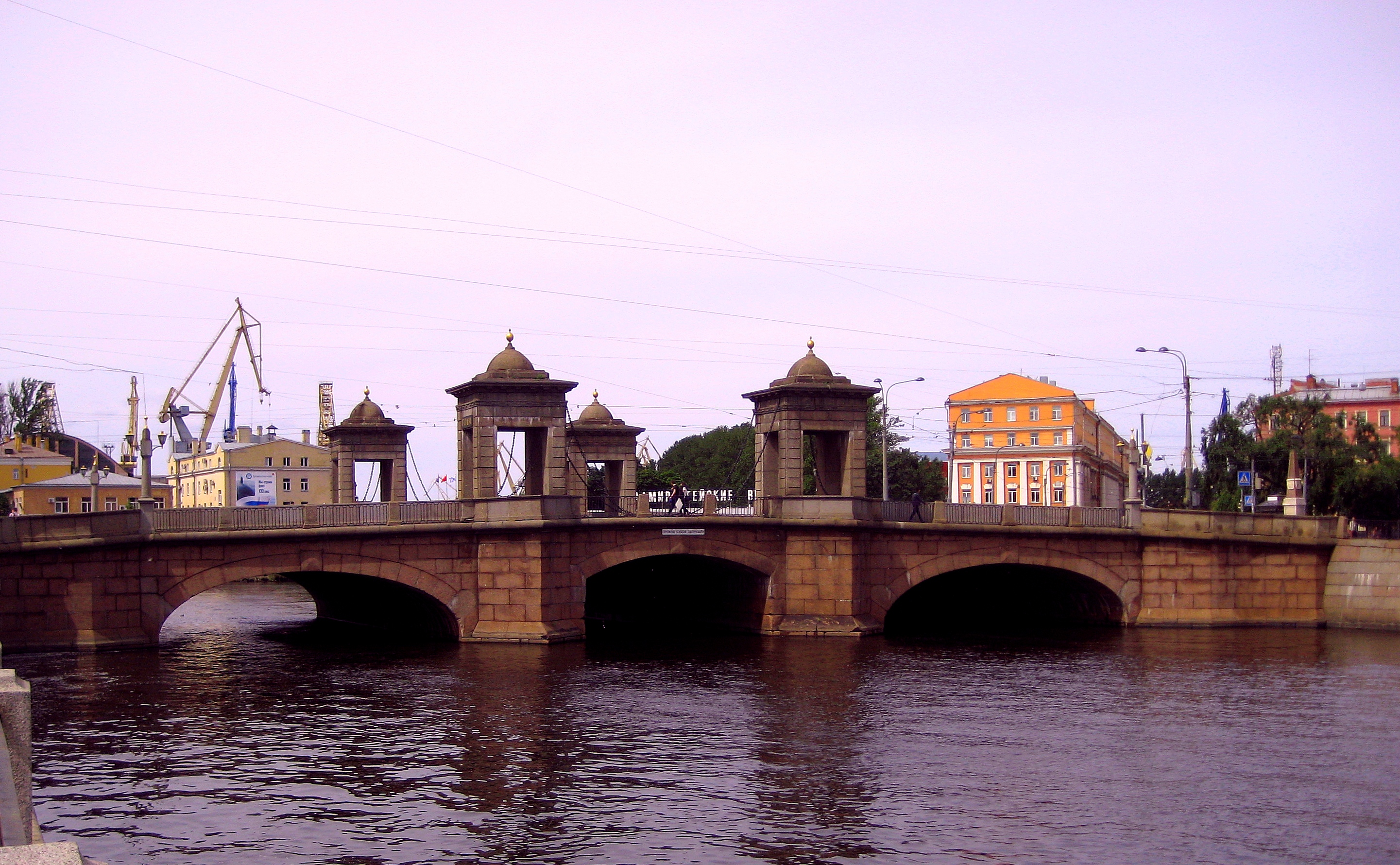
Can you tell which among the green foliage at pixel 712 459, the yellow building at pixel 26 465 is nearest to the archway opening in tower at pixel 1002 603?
the green foliage at pixel 712 459

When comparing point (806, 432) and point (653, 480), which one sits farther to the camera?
point (653, 480)

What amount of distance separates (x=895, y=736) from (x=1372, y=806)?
8604 mm

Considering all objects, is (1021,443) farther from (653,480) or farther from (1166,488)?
(1166,488)

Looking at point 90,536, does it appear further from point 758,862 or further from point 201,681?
point 758,862

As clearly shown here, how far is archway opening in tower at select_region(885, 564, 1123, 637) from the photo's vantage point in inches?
1804

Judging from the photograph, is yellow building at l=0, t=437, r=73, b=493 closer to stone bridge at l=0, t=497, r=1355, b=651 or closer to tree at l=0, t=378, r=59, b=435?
tree at l=0, t=378, r=59, b=435

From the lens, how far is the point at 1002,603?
175 feet

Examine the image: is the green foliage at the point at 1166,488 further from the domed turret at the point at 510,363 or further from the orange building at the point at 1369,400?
the domed turret at the point at 510,363

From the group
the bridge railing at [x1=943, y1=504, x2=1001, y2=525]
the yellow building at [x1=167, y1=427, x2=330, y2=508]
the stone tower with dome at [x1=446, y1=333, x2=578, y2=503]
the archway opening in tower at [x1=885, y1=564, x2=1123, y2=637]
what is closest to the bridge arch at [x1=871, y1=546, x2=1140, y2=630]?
the archway opening in tower at [x1=885, y1=564, x2=1123, y2=637]

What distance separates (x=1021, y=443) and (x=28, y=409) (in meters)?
88.5

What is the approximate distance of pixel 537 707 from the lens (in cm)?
2872

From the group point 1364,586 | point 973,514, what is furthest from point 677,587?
point 1364,586

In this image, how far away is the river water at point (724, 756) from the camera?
18.7m

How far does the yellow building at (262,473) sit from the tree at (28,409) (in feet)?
49.4
